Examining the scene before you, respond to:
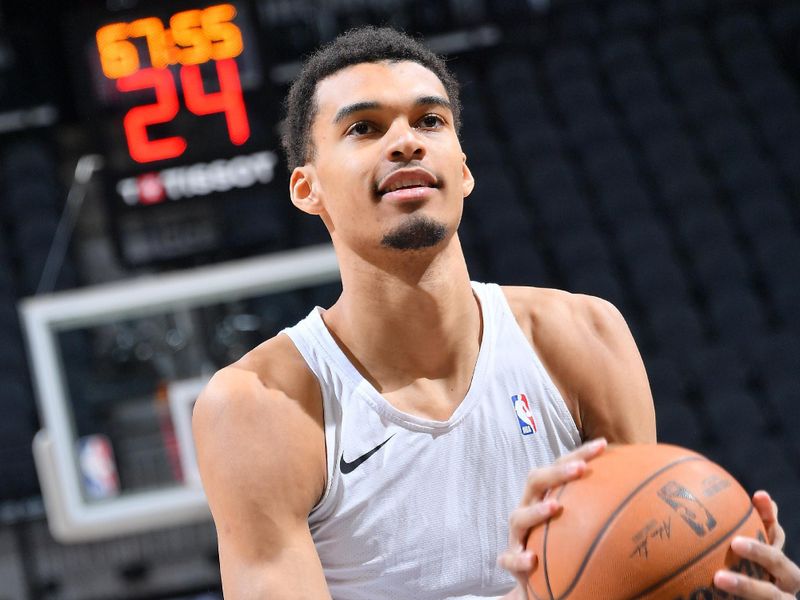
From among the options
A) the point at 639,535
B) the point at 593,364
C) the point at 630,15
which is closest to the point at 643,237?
the point at 630,15

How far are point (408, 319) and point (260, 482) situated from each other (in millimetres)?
467

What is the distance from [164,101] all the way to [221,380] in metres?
3.36

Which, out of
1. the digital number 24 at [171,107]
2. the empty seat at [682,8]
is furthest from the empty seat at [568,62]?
the digital number 24 at [171,107]

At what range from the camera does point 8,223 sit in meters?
7.70

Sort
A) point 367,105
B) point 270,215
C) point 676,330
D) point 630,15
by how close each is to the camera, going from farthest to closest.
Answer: point 630,15 → point 676,330 → point 270,215 → point 367,105

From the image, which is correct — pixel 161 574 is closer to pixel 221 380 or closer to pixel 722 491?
pixel 221 380

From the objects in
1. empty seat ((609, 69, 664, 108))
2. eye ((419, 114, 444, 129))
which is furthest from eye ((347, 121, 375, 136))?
empty seat ((609, 69, 664, 108))

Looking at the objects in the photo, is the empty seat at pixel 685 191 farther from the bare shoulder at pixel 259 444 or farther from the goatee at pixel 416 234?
the bare shoulder at pixel 259 444

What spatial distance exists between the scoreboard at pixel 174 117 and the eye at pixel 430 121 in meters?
2.99

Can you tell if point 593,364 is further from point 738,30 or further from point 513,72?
point 738,30

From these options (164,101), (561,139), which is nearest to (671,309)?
(561,139)

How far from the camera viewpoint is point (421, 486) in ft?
7.05

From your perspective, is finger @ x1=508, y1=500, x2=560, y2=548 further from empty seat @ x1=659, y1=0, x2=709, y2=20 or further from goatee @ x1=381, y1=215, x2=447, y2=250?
empty seat @ x1=659, y1=0, x2=709, y2=20

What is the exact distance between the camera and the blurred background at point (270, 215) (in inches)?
205
